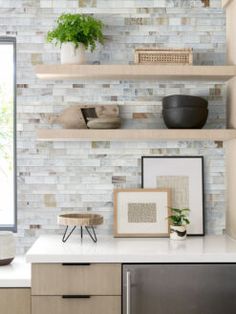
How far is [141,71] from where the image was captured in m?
3.29

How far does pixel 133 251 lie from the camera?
9.64ft

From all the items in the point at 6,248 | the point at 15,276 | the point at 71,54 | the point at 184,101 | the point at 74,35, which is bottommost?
the point at 15,276

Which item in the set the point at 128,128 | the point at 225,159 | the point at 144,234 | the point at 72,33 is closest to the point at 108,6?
the point at 72,33

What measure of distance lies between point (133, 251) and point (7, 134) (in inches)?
49.0

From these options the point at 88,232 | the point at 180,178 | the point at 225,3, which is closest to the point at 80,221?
the point at 88,232

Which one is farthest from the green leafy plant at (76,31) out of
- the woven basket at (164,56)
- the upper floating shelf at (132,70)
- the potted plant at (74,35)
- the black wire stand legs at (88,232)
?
the black wire stand legs at (88,232)

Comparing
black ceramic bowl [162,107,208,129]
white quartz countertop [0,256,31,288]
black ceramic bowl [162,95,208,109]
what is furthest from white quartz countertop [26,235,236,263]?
black ceramic bowl [162,95,208,109]

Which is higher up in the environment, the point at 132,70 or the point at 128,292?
the point at 132,70

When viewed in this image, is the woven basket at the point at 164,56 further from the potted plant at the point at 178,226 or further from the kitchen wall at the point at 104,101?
the potted plant at the point at 178,226

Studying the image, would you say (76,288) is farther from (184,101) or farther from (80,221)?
(184,101)

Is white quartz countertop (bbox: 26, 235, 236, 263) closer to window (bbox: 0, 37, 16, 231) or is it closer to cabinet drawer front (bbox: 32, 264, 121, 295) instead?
cabinet drawer front (bbox: 32, 264, 121, 295)

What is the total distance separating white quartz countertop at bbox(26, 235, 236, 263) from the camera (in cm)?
286

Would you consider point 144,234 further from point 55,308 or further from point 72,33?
point 72,33

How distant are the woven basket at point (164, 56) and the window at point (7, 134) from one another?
2.78ft
